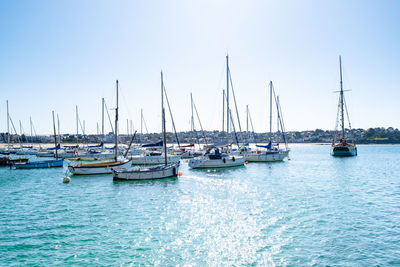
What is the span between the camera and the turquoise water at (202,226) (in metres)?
12.4

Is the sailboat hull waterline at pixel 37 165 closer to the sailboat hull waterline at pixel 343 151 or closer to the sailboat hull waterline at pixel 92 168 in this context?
the sailboat hull waterline at pixel 92 168

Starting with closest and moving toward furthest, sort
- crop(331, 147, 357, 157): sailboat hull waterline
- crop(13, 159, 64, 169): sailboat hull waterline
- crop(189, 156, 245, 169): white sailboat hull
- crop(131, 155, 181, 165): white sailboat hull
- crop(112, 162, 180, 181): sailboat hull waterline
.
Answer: crop(112, 162, 180, 181): sailboat hull waterline < crop(189, 156, 245, 169): white sailboat hull < crop(13, 159, 64, 169): sailboat hull waterline < crop(131, 155, 181, 165): white sailboat hull < crop(331, 147, 357, 157): sailboat hull waterline

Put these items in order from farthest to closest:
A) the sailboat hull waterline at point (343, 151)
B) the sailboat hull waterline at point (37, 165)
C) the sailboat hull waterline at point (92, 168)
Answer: the sailboat hull waterline at point (343, 151) < the sailboat hull waterline at point (37, 165) < the sailboat hull waterline at point (92, 168)

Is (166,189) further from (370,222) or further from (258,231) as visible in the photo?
(370,222)

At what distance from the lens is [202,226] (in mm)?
16609

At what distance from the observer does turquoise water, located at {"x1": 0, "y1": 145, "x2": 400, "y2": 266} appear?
1238 cm

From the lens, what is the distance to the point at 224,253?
12.7m

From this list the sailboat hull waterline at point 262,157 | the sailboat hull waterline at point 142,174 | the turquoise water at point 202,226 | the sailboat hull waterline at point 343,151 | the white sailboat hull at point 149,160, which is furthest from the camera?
the sailboat hull waterline at point 343,151

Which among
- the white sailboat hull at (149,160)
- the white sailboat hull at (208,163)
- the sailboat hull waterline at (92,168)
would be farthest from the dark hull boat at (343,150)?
the sailboat hull waterline at (92,168)

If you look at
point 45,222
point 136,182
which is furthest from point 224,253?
point 136,182

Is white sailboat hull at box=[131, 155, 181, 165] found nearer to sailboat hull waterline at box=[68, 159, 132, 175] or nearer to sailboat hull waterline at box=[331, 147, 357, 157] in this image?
sailboat hull waterline at box=[68, 159, 132, 175]

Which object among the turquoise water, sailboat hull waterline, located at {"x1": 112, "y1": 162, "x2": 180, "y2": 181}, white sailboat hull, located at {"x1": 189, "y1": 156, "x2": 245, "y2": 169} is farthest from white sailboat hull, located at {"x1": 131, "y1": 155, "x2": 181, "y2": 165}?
the turquoise water

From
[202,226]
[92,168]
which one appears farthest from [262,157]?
[202,226]

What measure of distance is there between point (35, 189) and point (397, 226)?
32497 millimetres
